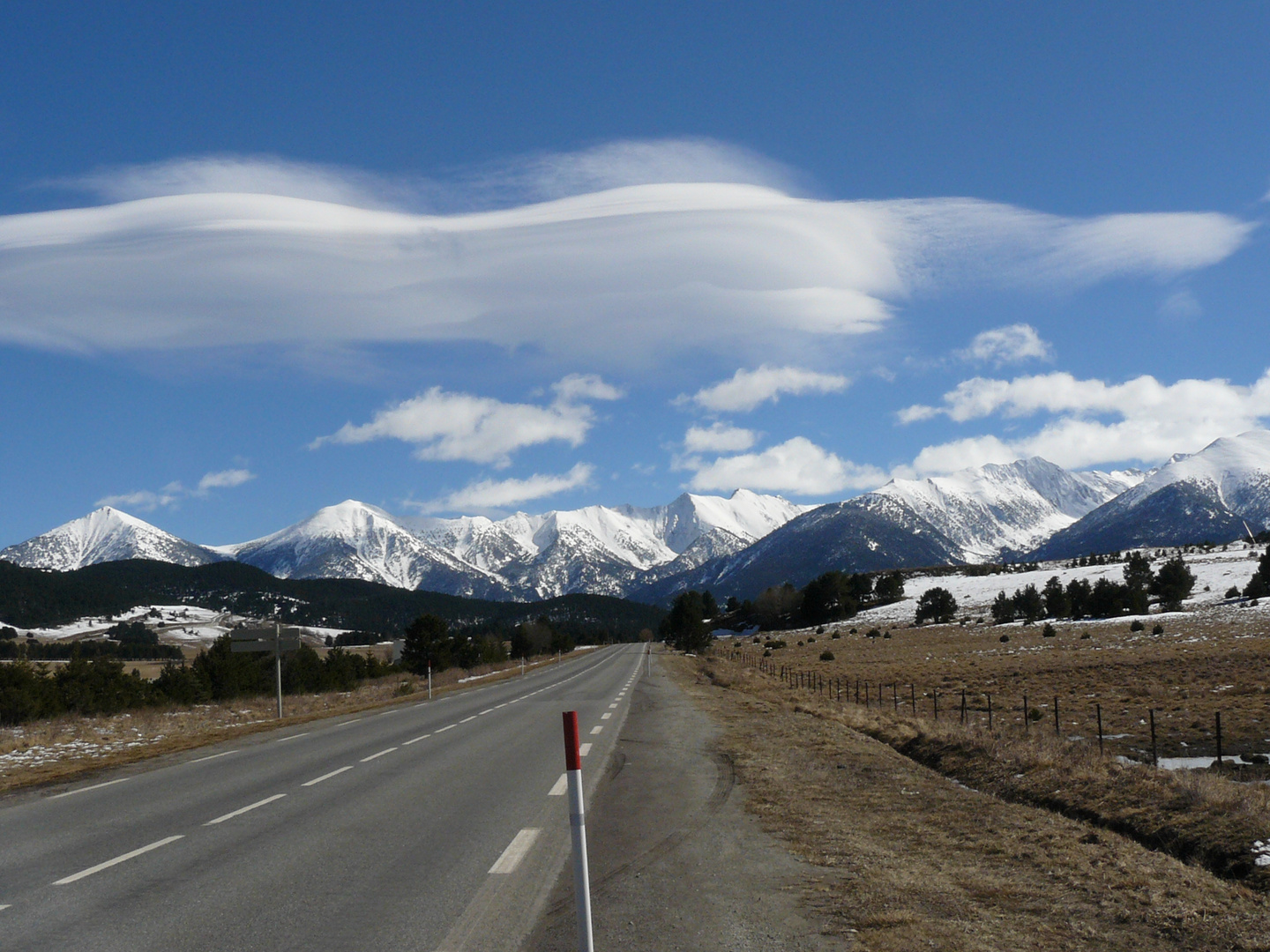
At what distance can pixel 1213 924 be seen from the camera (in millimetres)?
6277

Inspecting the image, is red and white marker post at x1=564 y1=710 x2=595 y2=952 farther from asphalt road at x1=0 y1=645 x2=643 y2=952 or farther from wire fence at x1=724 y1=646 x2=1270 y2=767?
wire fence at x1=724 y1=646 x2=1270 y2=767

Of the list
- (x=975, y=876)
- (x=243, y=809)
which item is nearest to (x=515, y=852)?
(x=975, y=876)

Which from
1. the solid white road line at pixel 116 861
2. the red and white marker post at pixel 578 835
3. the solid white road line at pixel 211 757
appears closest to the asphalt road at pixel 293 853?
the solid white road line at pixel 116 861

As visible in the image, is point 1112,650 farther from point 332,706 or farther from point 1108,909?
point 1108,909

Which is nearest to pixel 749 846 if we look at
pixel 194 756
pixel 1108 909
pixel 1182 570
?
pixel 1108 909

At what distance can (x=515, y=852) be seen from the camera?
27.1 feet

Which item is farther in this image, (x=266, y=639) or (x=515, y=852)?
(x=266, y=639)

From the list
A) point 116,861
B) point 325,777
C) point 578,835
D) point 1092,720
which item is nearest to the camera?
point 578,835

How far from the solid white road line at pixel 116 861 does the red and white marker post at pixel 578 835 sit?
16.4 ft

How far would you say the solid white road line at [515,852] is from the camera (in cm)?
765

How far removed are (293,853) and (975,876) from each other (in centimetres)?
609

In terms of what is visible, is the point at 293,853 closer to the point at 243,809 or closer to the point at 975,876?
the point at 243,809

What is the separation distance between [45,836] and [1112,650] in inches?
2053

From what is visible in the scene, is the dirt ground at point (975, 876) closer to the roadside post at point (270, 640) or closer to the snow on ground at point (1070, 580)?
the roadside post at point (270, 640)
